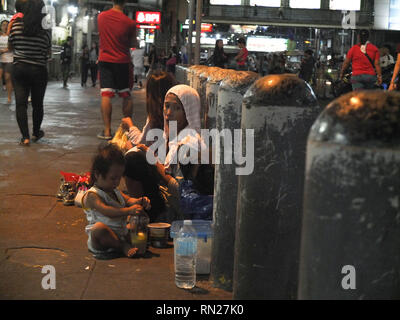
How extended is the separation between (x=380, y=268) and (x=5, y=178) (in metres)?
5.46

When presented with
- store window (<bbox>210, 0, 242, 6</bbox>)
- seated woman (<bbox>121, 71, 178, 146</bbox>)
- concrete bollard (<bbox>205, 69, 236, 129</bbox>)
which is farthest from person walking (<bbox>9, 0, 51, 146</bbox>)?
store window (<bbox>210, 0, 242, 6</bbox>)

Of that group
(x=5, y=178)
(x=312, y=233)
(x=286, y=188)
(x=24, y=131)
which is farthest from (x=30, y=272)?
(x=24, y=131)

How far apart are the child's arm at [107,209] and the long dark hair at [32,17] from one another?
16.4 feet

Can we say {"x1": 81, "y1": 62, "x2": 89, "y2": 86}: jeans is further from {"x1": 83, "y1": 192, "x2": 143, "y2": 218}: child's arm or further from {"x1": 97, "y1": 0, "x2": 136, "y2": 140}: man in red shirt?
{"x1": 83, "y1": 192, "x2": 143, "y2": 218}: child's arm

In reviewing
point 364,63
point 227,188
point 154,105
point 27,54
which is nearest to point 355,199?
point 227,188

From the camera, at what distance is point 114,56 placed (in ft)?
32.0

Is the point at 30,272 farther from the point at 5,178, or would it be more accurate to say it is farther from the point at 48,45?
the point at 48,45

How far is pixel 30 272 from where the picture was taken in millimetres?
4125

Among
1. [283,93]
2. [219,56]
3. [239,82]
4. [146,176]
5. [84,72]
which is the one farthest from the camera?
[84,72]

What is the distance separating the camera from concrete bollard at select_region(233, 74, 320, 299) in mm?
3291

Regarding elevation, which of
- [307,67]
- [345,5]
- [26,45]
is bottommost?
[307,67]

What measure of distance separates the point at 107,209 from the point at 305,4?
39.7m

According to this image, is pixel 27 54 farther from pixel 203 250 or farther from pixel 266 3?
pixel 266 3

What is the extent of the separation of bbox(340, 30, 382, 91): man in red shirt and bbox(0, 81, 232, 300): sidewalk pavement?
7.77 meters
